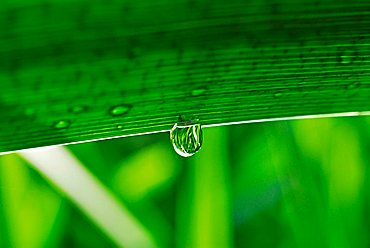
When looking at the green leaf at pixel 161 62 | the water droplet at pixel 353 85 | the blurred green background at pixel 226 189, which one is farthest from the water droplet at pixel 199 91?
the blurred green background at pixel 226 189

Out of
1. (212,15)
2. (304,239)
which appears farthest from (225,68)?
(304,239)

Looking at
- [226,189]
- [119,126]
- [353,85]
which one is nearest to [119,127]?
[119,126]

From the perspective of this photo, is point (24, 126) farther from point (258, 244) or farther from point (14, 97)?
point (258, 244)

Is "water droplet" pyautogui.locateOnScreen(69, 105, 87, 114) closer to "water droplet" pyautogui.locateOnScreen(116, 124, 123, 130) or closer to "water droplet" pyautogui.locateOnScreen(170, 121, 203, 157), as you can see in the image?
"water droplet" pyautogui.locateOnScreen(116, 124, 123, 130)

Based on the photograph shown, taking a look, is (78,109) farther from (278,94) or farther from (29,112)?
(278,94)

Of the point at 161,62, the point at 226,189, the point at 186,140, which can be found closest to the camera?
the point at 161,62

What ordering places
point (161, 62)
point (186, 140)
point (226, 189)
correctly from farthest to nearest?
point (226, 189) → point (186, 140) → point (161, 62)
